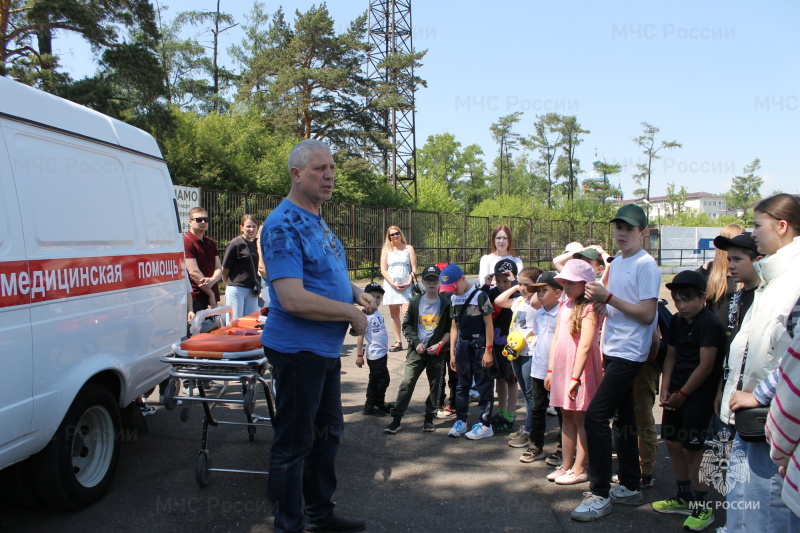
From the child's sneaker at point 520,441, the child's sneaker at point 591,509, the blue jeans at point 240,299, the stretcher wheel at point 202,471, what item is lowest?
the child's sneaker at point 520,441

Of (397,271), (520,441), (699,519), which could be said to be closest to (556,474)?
(520,441)

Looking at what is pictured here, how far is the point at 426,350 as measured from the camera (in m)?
5.36

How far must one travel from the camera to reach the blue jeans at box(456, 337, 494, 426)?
529 cm

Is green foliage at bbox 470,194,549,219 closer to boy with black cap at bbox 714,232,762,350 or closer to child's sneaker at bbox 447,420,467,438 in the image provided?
child's sneaker at bbox 447,420,467,438

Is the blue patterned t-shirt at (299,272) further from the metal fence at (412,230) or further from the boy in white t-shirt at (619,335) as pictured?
the metal fence at (412,230)

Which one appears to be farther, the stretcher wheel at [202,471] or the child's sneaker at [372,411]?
the child's sneaker at [372,411]

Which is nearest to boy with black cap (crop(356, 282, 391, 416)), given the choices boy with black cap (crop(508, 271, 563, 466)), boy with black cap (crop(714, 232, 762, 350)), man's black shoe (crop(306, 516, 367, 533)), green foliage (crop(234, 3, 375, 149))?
boy with black cap (crop(508, 271, 563, 466))

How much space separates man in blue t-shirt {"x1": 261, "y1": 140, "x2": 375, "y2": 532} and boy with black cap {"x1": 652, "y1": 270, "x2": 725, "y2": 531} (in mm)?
2164

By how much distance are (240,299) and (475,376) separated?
3294mm

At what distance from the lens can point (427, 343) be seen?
17.9ft

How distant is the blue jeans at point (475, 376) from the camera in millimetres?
5285

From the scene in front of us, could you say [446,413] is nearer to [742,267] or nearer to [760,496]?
[742,267]

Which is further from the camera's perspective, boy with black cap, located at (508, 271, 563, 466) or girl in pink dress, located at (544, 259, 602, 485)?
boy with black cap, located at (508, 271, 563, 466)

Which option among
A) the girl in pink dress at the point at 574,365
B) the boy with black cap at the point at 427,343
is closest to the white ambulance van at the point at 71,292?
the boy with black cap at the point at 427,343
